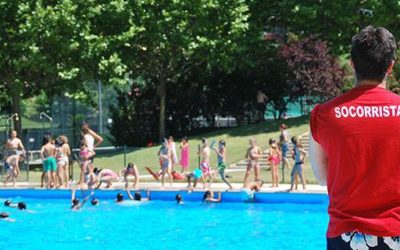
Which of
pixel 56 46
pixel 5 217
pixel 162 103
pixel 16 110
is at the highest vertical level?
pixel 56 46

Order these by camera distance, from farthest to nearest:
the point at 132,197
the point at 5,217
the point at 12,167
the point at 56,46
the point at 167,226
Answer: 1. the point at 56,46
2. the point at 12,167
3. the point at 132,197
4. the point at 5,217
5. the point at 167,226

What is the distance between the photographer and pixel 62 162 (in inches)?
904

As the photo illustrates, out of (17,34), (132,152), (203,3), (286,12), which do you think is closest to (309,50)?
(286,12)

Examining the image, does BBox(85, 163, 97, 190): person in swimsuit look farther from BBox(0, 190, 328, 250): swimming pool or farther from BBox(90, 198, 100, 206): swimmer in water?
BBox(90, 198, 100, 206): swimmer in water

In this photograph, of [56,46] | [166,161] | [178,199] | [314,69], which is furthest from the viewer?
[314,69]

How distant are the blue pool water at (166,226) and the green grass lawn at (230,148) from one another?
5816mm

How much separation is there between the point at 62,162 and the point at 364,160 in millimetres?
20322

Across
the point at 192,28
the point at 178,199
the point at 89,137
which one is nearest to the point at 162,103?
the point at 192,28

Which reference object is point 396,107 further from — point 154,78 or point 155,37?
point 154,78

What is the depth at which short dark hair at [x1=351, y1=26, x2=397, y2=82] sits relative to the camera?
129 inches

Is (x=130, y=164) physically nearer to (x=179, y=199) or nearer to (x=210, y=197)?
(x=179, y=199)

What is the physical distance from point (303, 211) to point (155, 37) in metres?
14.8

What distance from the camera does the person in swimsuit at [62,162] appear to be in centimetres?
2300

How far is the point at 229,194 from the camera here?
66.4 feet
